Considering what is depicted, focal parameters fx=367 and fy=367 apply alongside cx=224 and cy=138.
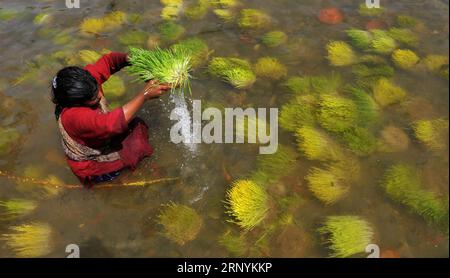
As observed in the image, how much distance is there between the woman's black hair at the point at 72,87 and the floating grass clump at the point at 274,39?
3.11 m

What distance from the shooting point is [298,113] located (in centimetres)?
421

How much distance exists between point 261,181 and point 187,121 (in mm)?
1242

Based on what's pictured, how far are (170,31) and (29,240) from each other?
3.49 metres

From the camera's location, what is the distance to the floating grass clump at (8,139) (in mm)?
4160

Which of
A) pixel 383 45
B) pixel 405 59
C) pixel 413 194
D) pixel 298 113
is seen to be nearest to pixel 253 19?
pixel 383 45

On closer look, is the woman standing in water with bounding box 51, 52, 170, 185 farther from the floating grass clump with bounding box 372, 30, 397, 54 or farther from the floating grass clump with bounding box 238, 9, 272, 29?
the floating grass clump with bounding box 372, 30, 397, 54

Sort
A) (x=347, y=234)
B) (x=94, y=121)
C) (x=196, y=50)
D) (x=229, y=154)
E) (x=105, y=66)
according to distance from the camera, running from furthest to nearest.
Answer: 1. (x=196, y=50)
2. (x=229, y=154)
3. (x=105, y=66)
4. (x=347, y=234)
5. (x=94, y=121)

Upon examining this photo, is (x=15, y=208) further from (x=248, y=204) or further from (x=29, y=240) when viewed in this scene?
(x=248, y=204)

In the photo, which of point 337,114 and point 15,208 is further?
point 337,114

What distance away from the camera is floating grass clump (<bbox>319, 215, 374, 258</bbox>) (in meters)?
3.14

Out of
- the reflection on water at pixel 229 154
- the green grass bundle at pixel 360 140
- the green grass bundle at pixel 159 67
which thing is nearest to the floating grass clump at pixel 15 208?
the reflection on water at pixel 229 154

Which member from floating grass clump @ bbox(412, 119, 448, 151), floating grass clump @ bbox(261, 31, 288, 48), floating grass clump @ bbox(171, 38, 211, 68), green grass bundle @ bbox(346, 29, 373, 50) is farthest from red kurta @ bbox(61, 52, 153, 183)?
green grass bundle @ bbox(346, 29, 373, 50)
